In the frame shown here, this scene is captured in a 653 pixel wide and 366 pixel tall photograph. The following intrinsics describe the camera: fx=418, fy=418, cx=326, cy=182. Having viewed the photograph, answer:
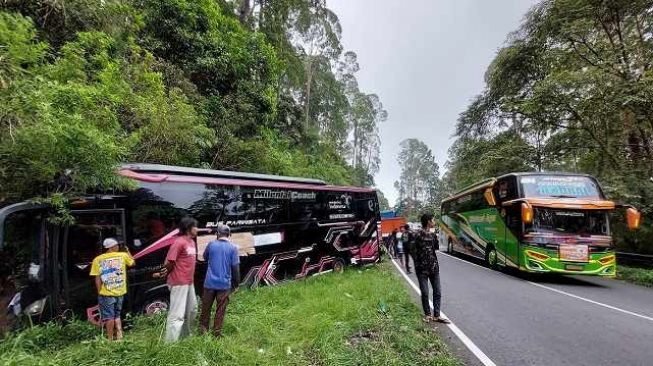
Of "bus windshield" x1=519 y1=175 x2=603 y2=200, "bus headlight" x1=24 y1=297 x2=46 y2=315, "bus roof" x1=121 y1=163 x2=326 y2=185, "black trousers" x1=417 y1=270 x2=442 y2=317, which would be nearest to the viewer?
"bus headlight" x1=24 y1=297 x2=46 y2=315

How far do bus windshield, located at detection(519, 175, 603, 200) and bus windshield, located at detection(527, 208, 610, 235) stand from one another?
599 millimetres

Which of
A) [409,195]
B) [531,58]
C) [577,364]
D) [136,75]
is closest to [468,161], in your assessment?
[531,58]

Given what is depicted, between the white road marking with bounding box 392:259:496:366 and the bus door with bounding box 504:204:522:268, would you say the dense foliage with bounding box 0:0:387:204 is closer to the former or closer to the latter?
the white road marking with bounding box 392:259:496:366

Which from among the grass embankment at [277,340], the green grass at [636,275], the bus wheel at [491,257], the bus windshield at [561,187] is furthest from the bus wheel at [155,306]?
the green grass at [636,275]

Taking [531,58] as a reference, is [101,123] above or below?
below

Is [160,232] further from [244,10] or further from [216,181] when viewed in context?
[244,10]

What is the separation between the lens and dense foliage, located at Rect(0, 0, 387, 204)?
531 centimetres

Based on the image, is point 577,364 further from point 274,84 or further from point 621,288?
point 274,84

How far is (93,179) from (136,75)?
6770 millimetres

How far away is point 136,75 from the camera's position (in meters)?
11.7

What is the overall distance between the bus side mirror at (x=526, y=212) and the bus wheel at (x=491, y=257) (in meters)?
3.83

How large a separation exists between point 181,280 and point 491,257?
47.4ft

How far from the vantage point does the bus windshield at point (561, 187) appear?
13367 mm

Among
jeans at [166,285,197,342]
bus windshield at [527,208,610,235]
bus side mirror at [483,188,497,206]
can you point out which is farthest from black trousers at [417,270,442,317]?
bus side mirror at [483,188,497,206]
